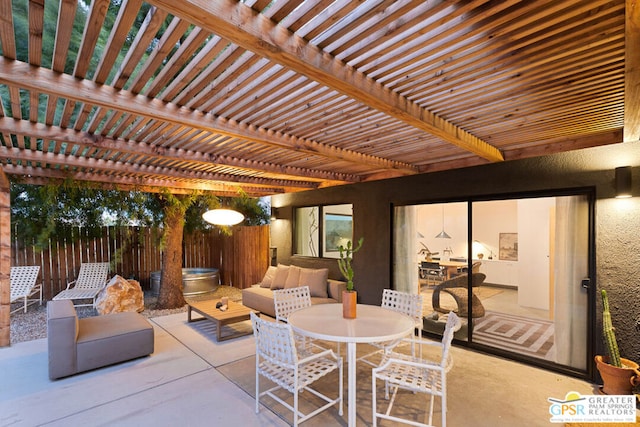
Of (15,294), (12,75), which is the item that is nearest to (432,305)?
(12,75)

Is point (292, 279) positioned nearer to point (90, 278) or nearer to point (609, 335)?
point (609, 335)

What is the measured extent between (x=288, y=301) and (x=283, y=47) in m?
3.15

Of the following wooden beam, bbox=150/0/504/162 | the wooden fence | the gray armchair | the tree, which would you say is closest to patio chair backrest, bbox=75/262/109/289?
the wooden fence

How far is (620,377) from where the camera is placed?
289 centimetres

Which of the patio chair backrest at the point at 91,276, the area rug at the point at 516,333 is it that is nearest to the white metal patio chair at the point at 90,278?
the patio chair backrest at the point at 91,276

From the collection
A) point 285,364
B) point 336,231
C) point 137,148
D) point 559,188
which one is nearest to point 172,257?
point 336,231

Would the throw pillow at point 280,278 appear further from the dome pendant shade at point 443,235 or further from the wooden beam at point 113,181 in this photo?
the dome pendant shade at point 443,235

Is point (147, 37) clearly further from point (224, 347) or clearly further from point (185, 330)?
point (185, 330)

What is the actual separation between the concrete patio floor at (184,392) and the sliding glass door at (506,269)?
17.9 inches

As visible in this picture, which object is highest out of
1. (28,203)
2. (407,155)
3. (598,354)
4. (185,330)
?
(407,155)

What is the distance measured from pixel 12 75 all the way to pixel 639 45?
3451mm

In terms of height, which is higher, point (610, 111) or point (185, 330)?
point (610, 111)

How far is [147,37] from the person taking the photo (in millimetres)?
1582

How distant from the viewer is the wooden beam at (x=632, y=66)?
1.36 meters
